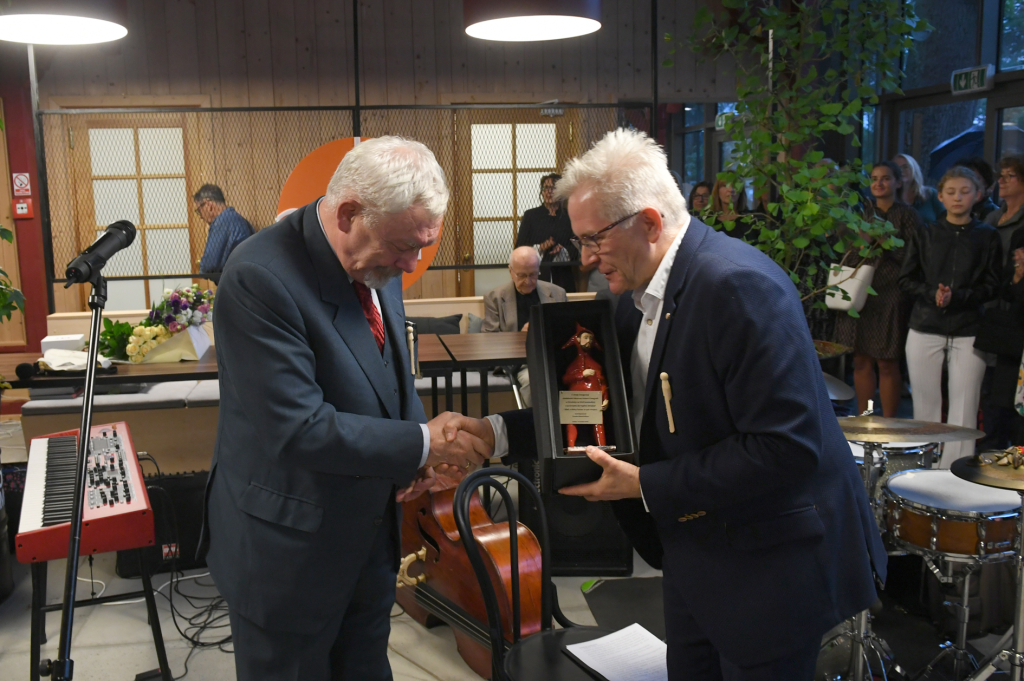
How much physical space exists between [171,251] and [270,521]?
20.2 ft

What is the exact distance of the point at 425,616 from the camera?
340 cm

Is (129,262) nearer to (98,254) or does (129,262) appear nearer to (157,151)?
(157,151)

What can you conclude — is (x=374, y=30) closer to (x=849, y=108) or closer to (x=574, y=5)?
(x=849, y=108)


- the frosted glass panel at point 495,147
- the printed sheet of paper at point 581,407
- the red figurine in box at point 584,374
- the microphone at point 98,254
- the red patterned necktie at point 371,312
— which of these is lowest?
the printed sheet of paper at point 581,407

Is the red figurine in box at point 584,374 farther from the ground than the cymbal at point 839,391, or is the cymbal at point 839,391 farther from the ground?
the red figurine in box at point 584,374

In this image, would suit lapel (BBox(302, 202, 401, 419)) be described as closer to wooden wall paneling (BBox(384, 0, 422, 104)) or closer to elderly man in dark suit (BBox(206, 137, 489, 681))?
elderly man in dark suit (BBox(206, 137, 489, 681))

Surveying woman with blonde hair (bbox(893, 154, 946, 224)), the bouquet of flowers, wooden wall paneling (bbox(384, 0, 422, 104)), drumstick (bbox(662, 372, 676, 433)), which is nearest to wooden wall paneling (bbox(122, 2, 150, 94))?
wooden wall paneling (bbox(384, 0, 422, 104))

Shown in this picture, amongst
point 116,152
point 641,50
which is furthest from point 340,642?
point 641,50

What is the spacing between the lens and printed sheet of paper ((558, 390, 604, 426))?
5.17 feet

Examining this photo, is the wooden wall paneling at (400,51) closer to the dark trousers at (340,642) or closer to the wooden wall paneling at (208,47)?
the wooden wall paneling at (208,47)

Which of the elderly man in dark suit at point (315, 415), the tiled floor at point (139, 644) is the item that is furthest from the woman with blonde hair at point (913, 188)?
the elderly man in dark suit at point (315, 415)

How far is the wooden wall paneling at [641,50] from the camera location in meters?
8.16

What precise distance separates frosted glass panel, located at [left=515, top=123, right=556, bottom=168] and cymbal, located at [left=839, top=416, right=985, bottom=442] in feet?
15.1

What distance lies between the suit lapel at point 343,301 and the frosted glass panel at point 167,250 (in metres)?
5.96
